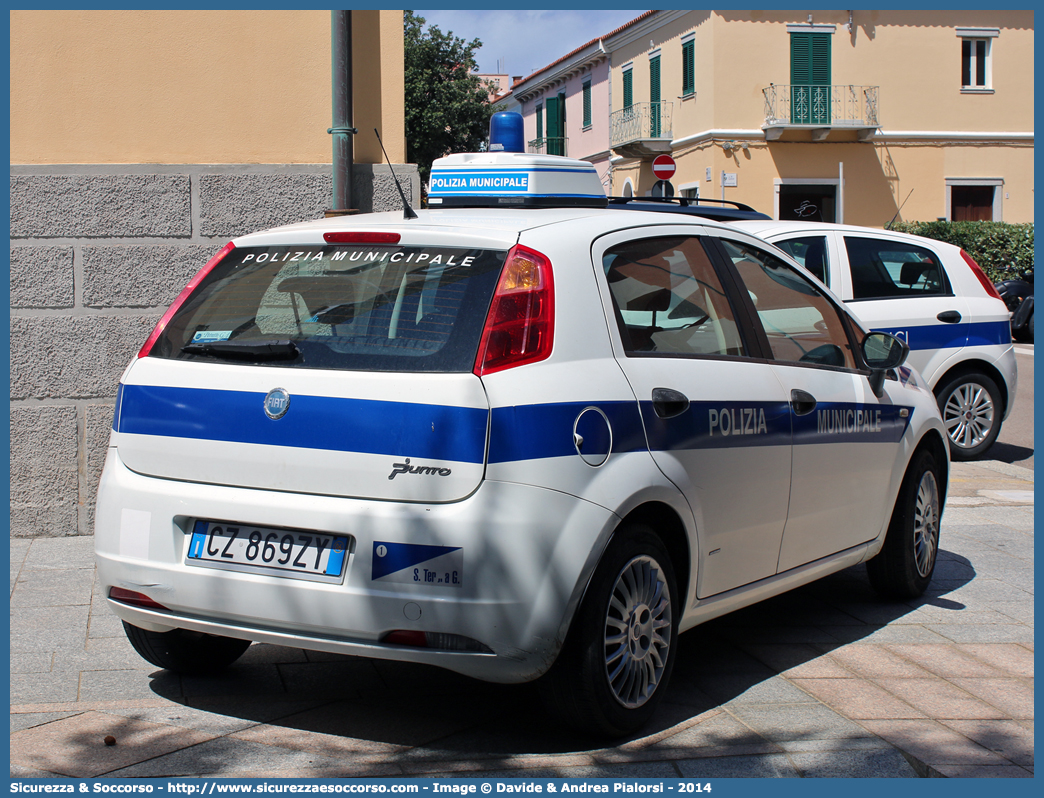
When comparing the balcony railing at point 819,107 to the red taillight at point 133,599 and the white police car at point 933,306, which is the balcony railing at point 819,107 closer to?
the white police car at point 933,306

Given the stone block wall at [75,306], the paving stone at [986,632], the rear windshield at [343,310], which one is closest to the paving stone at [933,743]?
the paving stone at [986,632]

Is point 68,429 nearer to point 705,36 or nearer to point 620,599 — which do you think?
point 620,599

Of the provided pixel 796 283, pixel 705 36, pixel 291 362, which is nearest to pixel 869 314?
pixel 796 283

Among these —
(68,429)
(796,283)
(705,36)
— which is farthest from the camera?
(705,36)

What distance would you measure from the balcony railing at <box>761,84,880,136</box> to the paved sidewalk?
28.8 meters

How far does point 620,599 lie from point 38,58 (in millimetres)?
5151

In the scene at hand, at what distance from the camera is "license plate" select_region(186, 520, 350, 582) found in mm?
3311

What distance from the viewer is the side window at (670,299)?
3.79m

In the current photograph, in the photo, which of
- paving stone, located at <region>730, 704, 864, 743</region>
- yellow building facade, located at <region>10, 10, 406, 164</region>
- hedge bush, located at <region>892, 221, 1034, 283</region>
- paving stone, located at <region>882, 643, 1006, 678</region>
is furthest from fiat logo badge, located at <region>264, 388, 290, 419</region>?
hedge bush, located at <region>892, 221, 1034, 283</region>

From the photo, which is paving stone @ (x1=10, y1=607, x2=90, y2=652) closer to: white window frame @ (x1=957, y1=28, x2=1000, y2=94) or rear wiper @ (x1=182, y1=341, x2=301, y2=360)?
rear wiper @ (x1=182, y1=341, x2=301, y2=360)

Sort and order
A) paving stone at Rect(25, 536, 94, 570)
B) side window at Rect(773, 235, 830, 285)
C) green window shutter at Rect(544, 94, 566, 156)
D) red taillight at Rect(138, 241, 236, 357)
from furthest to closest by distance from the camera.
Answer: green window shutter at Rect(544, 94, 566, 156)
side window at Rect(773, 235, 830, 285)
paving stone at Rect(25, 536, 94, 570)
red taillight at Rect(138, 241, 236, 357)

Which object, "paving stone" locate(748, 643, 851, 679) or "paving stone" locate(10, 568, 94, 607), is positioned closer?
"paving stone" locate(748, 643, 851, 679)

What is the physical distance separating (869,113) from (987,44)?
4.18 meters
